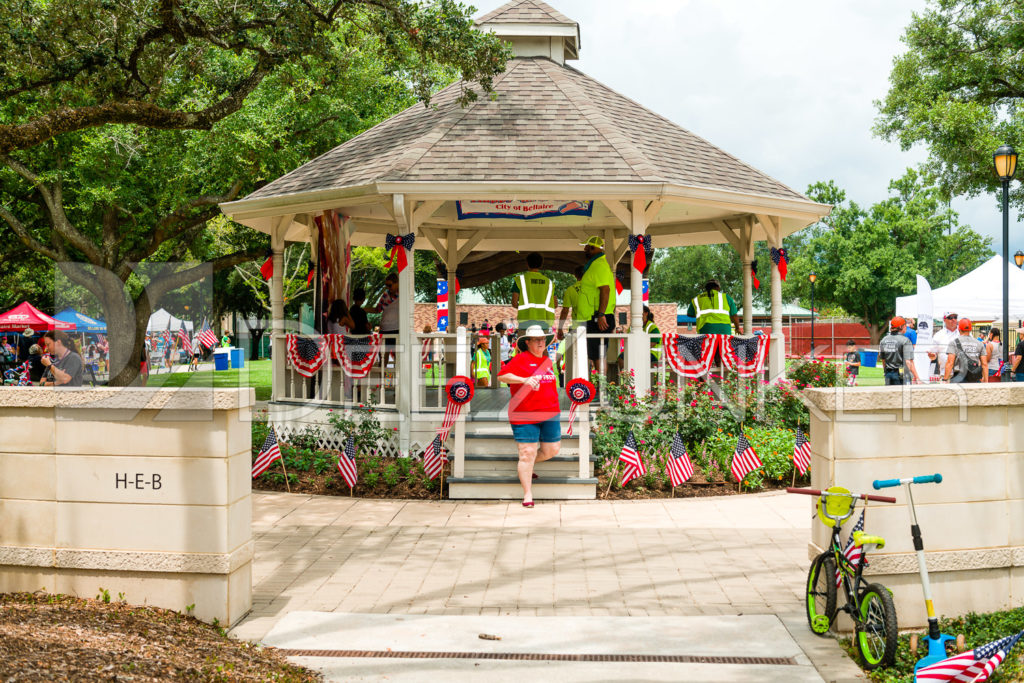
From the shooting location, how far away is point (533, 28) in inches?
625

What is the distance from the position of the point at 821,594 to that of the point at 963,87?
29.2 meters

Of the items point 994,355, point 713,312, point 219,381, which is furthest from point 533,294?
point 219,381

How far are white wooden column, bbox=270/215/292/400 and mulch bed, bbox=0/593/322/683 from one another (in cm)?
819

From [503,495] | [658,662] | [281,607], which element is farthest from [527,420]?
[658,662]

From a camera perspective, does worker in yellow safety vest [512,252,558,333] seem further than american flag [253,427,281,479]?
Yes

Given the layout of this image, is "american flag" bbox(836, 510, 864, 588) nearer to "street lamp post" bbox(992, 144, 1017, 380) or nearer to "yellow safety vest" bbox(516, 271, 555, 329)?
"yellow safety vest" bbox(516, 271, 555, 329)

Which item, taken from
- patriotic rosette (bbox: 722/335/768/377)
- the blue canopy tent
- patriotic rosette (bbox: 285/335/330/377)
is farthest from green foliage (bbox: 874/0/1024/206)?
the blue canopy tent

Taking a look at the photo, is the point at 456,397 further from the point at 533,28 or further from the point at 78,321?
the point at 78,321

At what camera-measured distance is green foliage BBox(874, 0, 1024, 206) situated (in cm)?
2738

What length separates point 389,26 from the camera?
11.9 m

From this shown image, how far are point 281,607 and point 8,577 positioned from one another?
178 cm

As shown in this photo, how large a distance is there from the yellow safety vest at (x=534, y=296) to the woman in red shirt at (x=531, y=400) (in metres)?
2.51

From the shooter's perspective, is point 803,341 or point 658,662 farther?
point 803,341

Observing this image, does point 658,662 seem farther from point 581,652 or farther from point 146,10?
point 146,10
